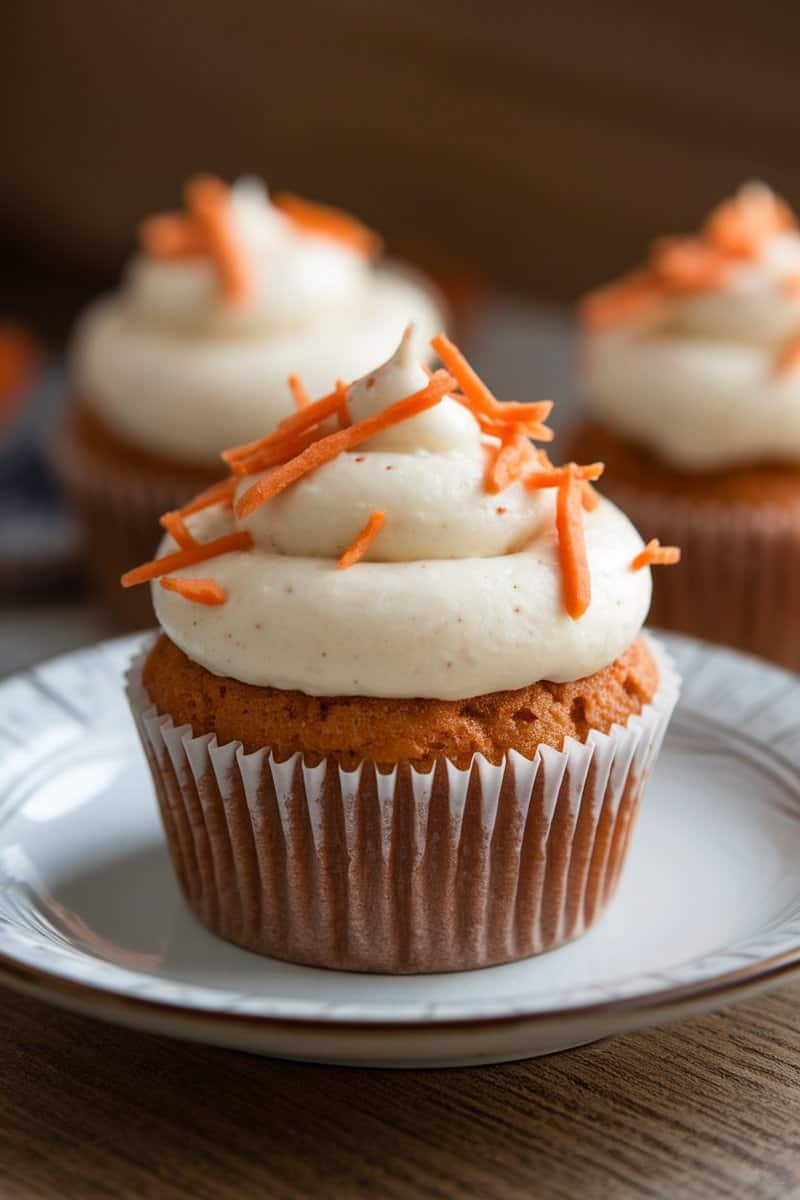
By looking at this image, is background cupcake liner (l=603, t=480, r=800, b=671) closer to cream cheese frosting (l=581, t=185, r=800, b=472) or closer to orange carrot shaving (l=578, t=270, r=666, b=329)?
cream cheese frosting (l=581, t=185, r=800, b=472)

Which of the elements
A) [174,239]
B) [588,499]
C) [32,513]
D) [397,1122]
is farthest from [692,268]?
[397,1122]

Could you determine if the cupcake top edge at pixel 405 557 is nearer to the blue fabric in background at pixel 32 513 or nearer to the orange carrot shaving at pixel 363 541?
the orange carrot shaving at pixel 363 541

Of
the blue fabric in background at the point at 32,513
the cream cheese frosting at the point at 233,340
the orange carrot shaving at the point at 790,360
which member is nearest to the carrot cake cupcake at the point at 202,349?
the cream cheese frosting at the point at 233,340

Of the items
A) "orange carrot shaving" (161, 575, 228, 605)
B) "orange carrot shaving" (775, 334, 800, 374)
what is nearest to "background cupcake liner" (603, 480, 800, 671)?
"orange carrot shaving" (775, 334, 800, 374)

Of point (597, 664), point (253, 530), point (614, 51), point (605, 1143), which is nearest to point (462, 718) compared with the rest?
point (597, 664)

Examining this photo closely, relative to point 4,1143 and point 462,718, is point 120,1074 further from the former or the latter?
point 462,718
